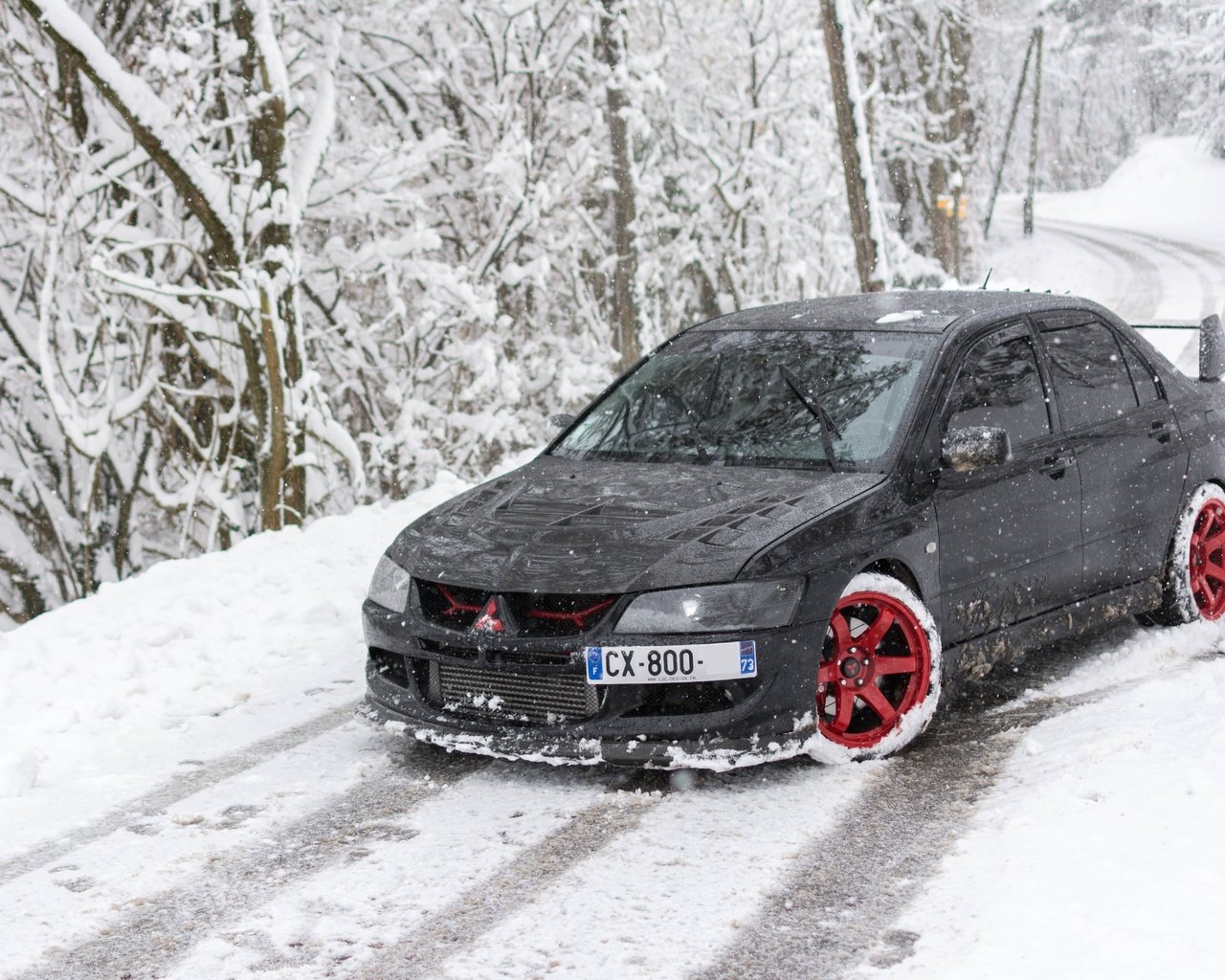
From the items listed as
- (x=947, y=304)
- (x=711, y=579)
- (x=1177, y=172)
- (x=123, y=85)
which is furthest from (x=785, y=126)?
(x=1177, y=172)

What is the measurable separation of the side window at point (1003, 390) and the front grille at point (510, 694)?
5.87 ft

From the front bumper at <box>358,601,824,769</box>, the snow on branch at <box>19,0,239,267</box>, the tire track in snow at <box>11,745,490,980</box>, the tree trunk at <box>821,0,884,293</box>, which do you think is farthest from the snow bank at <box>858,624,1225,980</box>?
the tree trunk at <box>821,0,884,293</box>

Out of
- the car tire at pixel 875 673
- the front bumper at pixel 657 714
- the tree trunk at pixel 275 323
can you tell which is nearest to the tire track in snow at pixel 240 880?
the front bumper at pixel 657 714

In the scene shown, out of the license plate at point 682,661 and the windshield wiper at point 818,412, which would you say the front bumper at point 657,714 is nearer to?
the license plate at point 682,661

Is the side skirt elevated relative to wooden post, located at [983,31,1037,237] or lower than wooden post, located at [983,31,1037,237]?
lower

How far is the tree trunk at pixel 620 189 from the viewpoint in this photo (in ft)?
57.9

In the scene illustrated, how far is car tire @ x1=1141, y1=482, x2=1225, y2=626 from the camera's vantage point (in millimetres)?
6730

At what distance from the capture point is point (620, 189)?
723 inches

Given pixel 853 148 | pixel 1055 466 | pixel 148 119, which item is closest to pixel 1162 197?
pixel 853 148

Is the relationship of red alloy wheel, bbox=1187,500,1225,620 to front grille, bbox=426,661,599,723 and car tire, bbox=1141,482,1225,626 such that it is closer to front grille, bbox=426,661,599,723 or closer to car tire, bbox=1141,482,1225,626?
car tire, bbox=1141,482,1225,626

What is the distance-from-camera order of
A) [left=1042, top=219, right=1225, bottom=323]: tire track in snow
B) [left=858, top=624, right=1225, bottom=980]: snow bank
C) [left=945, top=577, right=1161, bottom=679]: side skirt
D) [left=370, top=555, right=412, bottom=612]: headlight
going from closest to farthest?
[left=858, top=624, right=1225, bottom=980]: snow bank
[left=370, top=555, right=412, bottom=612]: headlight
[left=945, top=577, right=1161, bottom=679]: side skirt
[left=1042, top=219, right=1225, bottom=323]: tire track in snow

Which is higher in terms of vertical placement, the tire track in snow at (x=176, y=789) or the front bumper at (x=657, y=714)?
the front bumper at (x=657, y=714)

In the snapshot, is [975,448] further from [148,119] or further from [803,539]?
[148,119]

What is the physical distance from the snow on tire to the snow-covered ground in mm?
137
